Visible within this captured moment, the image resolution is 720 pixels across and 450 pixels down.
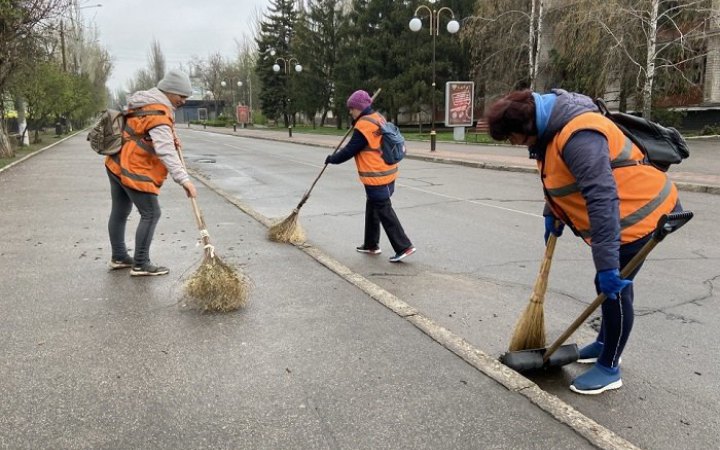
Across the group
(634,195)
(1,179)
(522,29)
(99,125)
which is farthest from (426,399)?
(522,29)

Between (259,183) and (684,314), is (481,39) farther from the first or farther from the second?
(684,314)

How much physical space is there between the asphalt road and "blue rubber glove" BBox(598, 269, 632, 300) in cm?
70

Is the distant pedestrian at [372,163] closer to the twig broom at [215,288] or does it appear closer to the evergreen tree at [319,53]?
the twig broom at [215,288]

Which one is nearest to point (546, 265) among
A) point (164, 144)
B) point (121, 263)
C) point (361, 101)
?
point (361, 101)

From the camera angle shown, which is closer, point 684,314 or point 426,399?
point 426,399

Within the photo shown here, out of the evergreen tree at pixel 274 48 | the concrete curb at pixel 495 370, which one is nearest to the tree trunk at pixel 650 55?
the concrete curb at pixel 495 370

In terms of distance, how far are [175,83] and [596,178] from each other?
3605 mm

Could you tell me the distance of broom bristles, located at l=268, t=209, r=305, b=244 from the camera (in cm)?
654

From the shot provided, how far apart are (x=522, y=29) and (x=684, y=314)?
2832 centimetres

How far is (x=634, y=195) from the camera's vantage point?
2746 millimetres

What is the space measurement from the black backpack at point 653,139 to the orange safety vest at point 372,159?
2.94 metres

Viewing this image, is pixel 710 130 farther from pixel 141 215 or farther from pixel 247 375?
pixel 247 375

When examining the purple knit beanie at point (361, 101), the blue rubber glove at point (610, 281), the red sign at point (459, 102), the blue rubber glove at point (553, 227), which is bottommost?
the blue rubber glove at point (610, 281)

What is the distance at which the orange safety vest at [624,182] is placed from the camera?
2.68 meters
